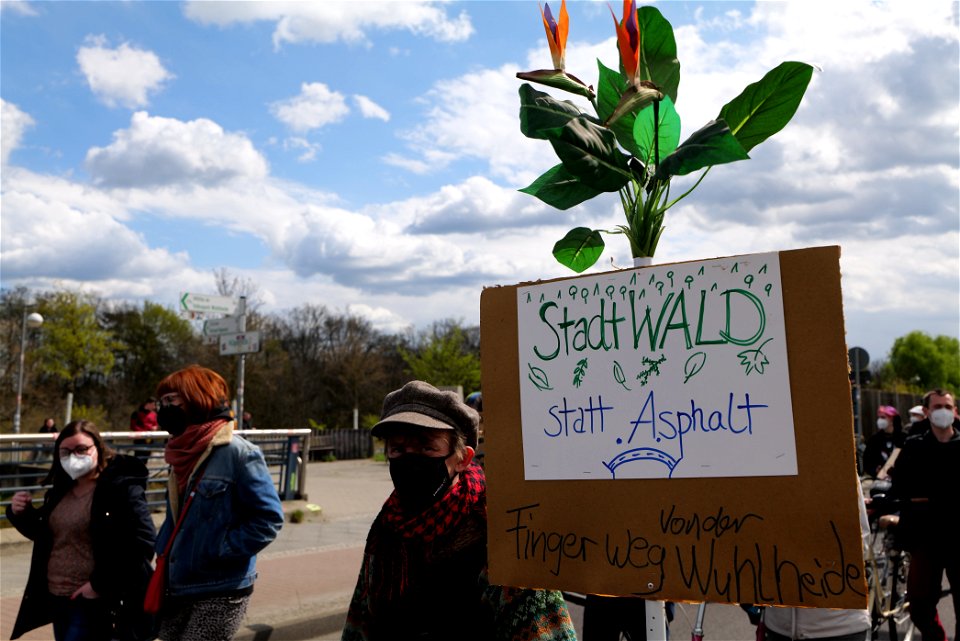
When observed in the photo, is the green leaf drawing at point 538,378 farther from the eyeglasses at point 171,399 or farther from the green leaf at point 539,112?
the eyeglasses at point 171,399

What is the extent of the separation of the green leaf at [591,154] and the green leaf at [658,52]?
196mm

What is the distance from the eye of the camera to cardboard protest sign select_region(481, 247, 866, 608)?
184cm

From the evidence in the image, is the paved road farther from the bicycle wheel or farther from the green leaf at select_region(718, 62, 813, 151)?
the green leaf at select_region(718, 62, 813, 151)

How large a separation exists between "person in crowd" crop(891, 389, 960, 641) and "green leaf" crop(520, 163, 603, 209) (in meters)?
4.16

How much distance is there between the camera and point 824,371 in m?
1.85

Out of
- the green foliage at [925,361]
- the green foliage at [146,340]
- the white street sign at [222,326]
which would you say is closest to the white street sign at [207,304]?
the white street sign at [222,326]

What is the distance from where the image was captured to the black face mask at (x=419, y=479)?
240cm

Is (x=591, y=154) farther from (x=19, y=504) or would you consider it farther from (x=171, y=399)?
(x=19, y=504)

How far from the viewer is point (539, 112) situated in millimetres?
2182

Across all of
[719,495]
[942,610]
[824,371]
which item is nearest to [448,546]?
[719,495]

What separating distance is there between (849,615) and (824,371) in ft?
5.74

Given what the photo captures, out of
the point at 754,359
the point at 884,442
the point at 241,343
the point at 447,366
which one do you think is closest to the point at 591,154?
the point at 754,359

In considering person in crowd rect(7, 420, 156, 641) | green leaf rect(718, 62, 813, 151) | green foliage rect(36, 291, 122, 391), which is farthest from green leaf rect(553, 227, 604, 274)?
green foliage rect(36, 291, 122, 391)

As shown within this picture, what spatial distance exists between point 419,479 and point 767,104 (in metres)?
1.35
